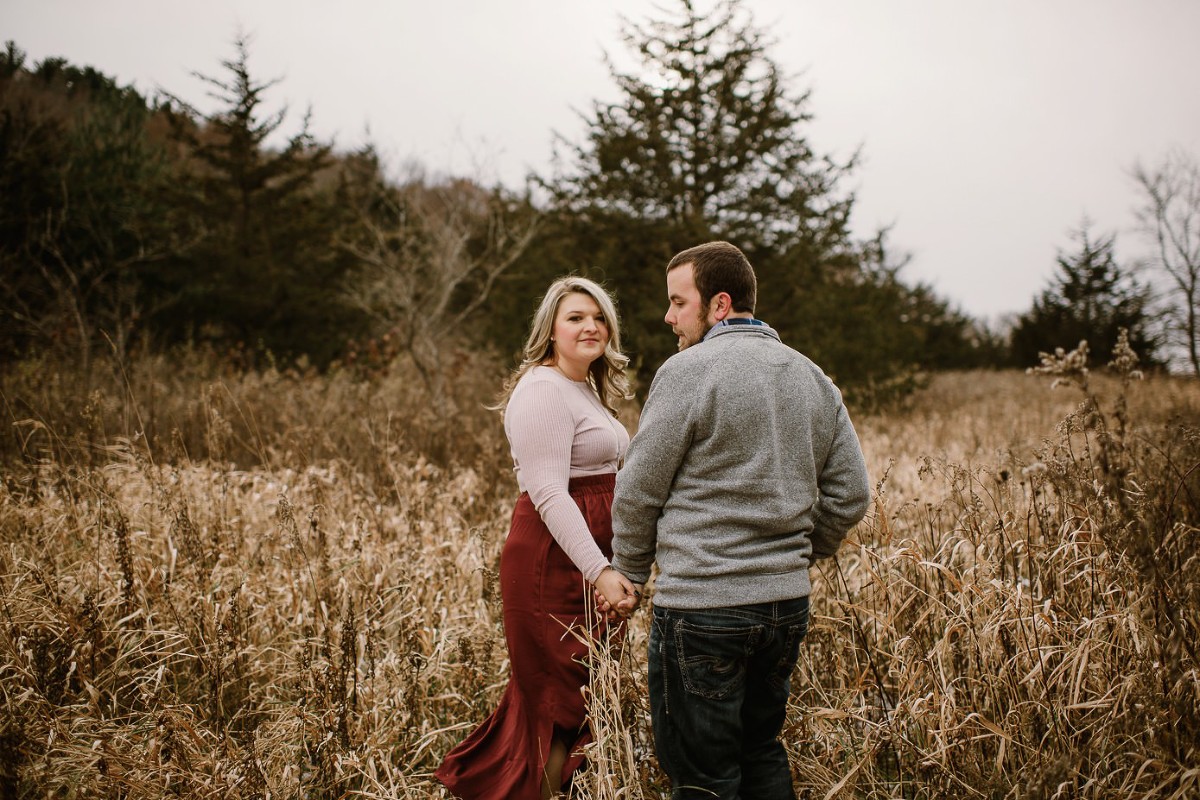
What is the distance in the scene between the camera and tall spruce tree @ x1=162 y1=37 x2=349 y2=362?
1462cm

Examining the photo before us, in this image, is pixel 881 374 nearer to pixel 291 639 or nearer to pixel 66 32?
pixel 291 639

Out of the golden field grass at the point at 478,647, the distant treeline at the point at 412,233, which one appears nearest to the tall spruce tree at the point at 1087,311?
the distant treeline at the point at 412,233

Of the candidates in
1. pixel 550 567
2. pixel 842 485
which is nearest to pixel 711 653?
pixel 842 485

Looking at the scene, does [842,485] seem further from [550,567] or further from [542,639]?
[542,639]

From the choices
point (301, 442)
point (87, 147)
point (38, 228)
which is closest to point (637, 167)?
point (301, 442)

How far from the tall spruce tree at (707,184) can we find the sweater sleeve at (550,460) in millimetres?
8599

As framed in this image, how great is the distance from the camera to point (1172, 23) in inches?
384

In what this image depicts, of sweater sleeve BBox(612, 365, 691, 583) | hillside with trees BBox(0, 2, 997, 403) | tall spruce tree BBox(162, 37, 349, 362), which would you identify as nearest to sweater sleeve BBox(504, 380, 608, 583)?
sweater sleeve BBox(612, 365, 691, 583)

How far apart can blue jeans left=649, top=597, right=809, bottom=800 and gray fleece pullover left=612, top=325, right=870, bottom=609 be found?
53 millimetres

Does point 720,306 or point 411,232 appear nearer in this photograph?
point 720,306

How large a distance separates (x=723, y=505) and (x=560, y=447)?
714 millimetres

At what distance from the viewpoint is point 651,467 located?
1752mm

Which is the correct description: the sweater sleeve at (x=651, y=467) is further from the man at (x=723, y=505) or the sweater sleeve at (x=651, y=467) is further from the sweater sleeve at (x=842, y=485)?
the sweater sleeve at (x=842, y=485)

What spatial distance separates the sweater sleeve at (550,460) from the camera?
7.01 feet
